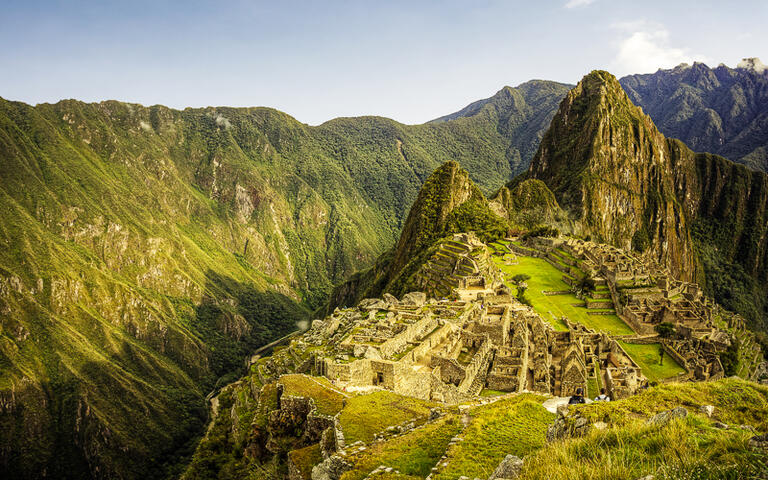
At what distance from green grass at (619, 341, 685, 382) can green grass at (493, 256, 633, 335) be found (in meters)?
3.47

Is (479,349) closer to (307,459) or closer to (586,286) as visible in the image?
(307,459)

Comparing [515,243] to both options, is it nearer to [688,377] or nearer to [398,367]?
[688,377]

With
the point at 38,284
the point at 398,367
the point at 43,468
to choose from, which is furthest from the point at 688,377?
the point at 38,284

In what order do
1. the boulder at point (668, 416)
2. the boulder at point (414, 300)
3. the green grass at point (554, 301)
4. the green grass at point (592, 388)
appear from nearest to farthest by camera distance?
the boulder at point (668, 416)
the green grass at point (592, 388)
the boulder at point (414, 300)
the green grass at point (554, 301)

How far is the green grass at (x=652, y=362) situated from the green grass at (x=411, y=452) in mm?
34045

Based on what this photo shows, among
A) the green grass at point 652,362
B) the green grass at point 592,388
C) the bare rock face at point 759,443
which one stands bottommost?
the green grass at point 652,362

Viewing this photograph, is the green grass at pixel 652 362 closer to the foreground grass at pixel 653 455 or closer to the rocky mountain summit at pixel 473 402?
the rocky mountain summit at pixel 473 402

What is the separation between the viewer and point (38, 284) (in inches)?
6988

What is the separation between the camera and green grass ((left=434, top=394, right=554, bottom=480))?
9.29 m

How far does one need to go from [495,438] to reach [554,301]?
2105 inches

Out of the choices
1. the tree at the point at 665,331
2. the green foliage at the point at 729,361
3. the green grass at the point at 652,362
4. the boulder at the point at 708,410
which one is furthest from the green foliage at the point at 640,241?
the boulder at the point at 708,410

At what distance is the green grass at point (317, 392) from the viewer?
16.7 meters

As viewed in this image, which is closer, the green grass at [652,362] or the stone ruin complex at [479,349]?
the stone ruin complex at [479,349]

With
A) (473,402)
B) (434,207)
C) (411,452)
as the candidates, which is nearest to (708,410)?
(411,452)
